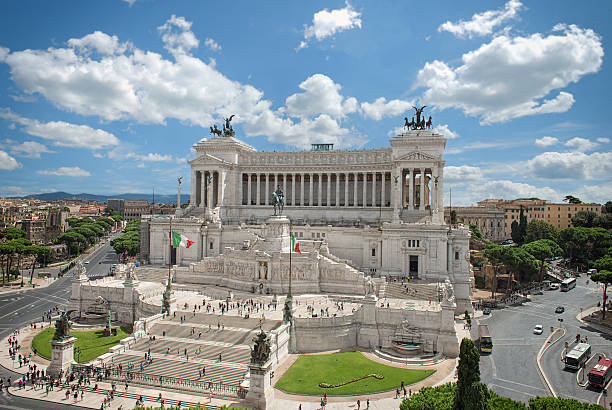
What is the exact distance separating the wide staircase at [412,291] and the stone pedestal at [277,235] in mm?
16687

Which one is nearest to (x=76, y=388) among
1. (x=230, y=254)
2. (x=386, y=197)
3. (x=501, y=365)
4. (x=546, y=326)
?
(x=230, y=254)

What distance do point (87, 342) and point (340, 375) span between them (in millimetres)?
28502

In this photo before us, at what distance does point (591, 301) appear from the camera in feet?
210

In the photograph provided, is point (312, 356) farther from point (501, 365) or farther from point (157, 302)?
point (157, 302)

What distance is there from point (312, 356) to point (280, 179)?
50.7m

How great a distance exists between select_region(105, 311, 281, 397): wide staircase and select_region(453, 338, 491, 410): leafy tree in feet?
54.5

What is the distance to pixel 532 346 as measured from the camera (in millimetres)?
44969

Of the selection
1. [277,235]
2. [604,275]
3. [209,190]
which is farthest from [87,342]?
[604,275]

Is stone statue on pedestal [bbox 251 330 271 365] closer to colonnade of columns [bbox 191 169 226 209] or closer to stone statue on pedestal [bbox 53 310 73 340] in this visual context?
stone statue on pedestal [bbox 53 310 73 340]

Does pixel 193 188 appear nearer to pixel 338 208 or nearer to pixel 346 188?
pixel 338 208

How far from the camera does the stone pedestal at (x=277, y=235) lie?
61.5 metres

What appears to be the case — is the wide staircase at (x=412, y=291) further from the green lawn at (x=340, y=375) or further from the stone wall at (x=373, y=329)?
the green lawn at (x=340, y=375)

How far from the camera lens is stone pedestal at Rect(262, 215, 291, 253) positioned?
61531 mm

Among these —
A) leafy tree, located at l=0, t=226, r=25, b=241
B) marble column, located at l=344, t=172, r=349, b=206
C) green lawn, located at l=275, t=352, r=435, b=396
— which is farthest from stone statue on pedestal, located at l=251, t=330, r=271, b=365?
leafy tree, located at l=0, t=226, r=25, b=241
